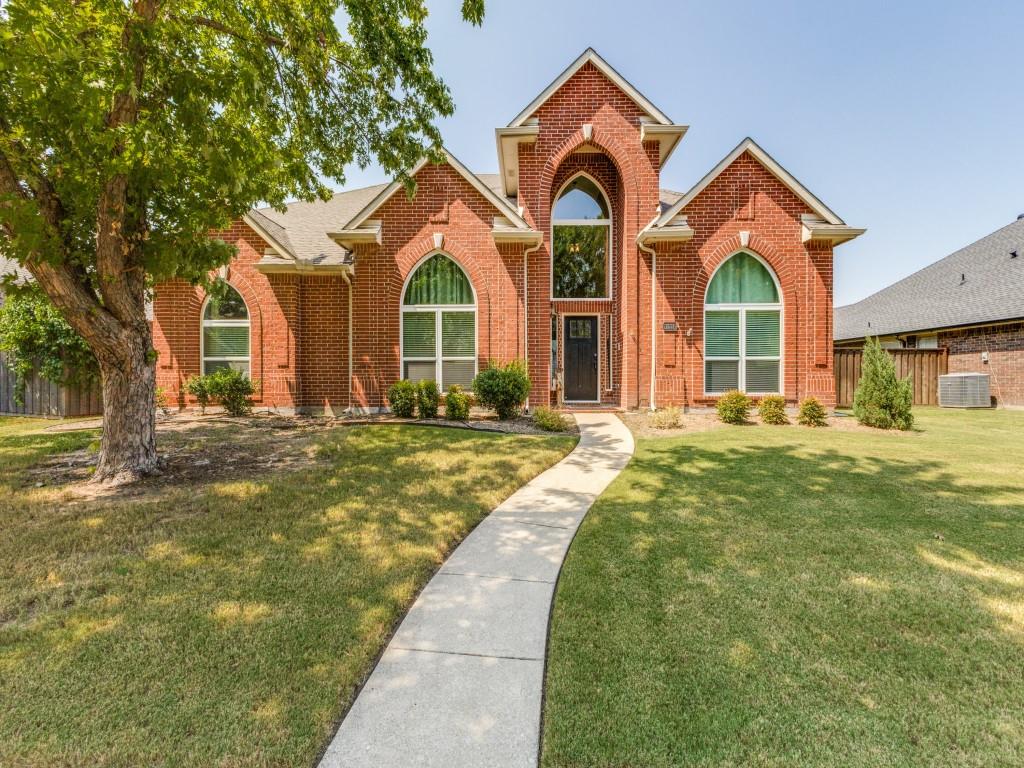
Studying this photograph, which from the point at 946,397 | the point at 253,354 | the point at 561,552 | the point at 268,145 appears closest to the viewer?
the point at 561,552

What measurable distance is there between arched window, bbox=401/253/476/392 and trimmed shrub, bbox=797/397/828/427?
762cm

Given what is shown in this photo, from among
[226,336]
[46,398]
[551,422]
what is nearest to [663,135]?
[551,422]

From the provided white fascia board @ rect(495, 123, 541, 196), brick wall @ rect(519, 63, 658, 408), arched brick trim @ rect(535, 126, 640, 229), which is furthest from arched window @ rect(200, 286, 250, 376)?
arched brick trim @ rect(535, 126, 640, 229)

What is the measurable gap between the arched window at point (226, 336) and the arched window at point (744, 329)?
11.9 metres

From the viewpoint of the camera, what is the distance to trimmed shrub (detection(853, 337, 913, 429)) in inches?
361

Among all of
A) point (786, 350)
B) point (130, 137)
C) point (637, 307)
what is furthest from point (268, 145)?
point (786, 350)

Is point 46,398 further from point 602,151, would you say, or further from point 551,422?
point 602,151

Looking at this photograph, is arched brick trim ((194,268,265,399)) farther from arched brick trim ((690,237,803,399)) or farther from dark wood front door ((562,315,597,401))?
arched brick trim ((690,237,803,399))

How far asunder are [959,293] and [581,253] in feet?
54.9

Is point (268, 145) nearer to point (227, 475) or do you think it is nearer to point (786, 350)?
point (227, 475)

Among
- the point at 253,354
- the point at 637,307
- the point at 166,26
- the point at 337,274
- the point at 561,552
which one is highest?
the point at 166,26

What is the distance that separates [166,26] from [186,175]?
4.99 feet

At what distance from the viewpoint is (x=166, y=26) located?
4953mm

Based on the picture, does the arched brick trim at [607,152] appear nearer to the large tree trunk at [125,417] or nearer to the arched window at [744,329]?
the arched window at [744,329]
